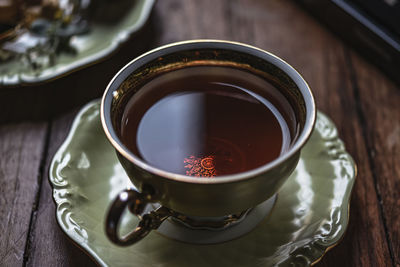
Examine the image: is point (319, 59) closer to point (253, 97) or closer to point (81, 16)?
point (253, 97)

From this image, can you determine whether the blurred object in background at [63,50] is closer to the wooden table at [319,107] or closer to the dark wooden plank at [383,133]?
the wooden table at [319,107]

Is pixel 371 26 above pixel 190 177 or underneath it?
above

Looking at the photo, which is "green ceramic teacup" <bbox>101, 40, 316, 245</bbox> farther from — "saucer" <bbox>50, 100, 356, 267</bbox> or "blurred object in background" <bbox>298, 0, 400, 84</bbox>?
"blurred object in background" <bbox>298, 0, 400, 84</bbox>

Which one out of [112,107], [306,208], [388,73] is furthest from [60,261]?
[388,73]

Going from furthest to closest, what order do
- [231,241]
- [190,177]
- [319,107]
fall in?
1. [319,107]
2. [231,241]
3. [190,177]

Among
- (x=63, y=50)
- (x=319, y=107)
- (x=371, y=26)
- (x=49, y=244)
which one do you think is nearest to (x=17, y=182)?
(x=49, y=244)

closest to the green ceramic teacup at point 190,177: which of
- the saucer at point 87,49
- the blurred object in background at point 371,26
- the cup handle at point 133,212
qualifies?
the cup handle at point 133,212

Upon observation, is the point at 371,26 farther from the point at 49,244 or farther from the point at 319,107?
the point at 49,244

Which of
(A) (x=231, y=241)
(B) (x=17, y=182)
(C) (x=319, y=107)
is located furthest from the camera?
(C) (x=319, y=107)
